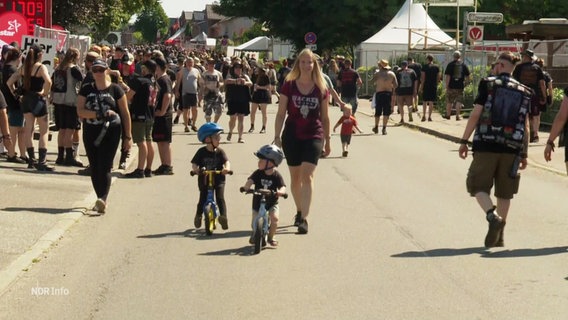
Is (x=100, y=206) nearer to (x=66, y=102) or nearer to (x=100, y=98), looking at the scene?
(x=100, y=98)

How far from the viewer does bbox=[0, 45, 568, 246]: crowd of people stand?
1112cm

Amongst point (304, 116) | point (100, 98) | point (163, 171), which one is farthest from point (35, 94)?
point (304, 116)

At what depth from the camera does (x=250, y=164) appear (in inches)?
762

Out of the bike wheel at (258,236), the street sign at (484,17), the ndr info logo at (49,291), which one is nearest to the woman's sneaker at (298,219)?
the bike wheel at (258,236)

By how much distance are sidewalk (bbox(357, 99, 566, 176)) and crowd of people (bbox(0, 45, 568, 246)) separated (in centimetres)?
58

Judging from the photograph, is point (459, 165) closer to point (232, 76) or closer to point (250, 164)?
point (250, 164)

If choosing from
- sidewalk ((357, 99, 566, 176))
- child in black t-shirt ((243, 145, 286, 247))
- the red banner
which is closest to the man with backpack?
sidewalk ((357, 99, 566, 176))

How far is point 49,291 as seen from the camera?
873 centimetres

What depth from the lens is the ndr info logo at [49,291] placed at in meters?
8.63

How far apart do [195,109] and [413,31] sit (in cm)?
2329

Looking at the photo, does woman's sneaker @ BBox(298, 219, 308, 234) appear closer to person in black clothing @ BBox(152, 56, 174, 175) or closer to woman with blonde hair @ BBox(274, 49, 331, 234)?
woman with blonde hair @ BBox(274, 49, 331, 234)

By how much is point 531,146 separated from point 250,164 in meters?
5.90

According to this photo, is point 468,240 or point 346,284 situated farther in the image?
point 468,240

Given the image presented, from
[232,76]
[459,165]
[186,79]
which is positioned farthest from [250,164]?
[186,79]
